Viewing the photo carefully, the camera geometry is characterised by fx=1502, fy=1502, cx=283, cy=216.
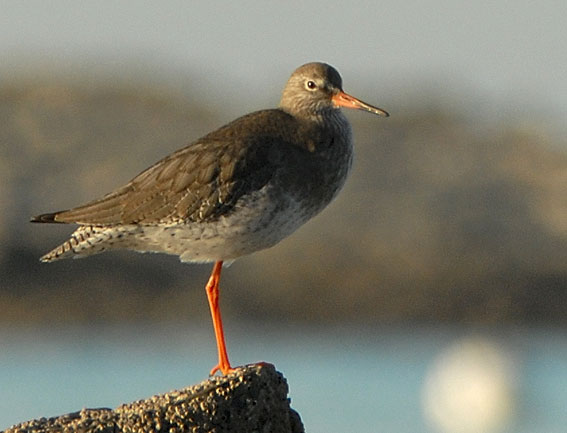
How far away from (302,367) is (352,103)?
13.2 metres

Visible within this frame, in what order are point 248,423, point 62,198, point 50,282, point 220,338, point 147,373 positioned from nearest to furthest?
point 248,423 < point 220,338 < point 147,373 < point 50,282 < point 62,198

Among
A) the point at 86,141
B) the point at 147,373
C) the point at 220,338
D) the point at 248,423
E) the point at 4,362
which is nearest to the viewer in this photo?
the point at 248,423

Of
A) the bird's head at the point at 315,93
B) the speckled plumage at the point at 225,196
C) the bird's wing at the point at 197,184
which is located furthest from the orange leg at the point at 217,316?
the bird's head at the point at 315,93

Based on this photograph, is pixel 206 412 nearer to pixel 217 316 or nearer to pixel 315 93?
pixel 217 316

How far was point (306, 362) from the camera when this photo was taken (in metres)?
24.0

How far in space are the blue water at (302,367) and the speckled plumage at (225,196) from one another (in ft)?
25.2

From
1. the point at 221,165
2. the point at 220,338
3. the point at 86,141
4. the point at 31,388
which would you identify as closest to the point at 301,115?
the point at 221,165

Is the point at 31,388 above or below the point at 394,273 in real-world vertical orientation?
below

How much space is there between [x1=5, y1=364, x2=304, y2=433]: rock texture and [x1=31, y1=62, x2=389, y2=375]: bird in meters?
2.32

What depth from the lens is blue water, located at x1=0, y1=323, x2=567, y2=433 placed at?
19.9 meters

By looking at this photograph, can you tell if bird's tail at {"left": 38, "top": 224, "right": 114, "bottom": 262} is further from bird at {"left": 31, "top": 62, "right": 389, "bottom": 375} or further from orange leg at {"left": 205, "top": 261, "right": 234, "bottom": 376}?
orange leg at {"left": 205, "top": 261, "right": 234, "bottom": 376}

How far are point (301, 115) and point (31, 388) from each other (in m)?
11.1

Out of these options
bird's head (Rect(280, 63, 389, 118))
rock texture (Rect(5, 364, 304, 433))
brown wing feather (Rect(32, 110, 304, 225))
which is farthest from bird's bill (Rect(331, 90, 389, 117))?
rock texture (Rect(5, 364, 304, 433))

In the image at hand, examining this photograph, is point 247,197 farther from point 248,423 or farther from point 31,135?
point 31,135
